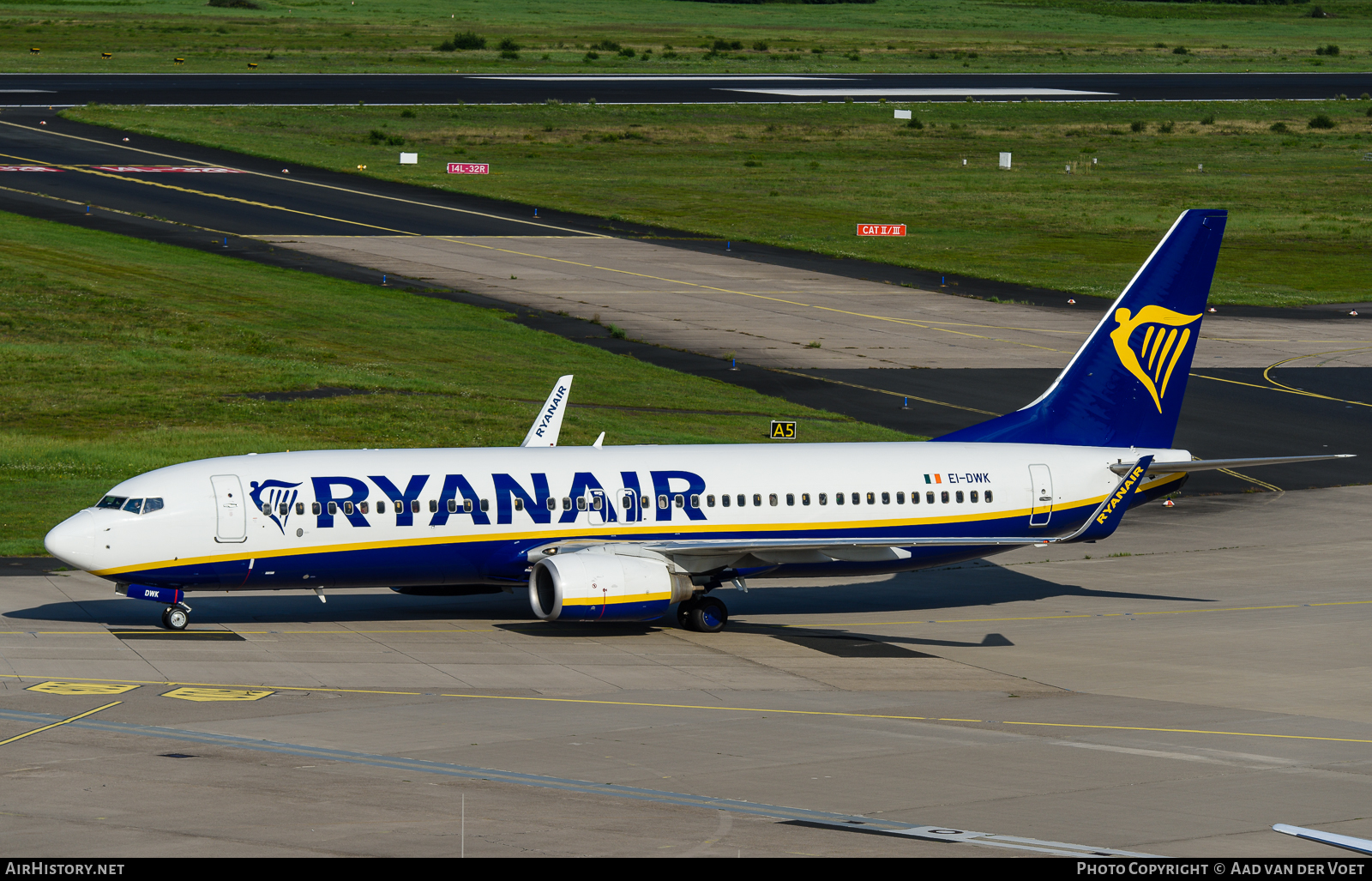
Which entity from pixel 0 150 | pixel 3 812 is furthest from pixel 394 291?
pixel 3 812

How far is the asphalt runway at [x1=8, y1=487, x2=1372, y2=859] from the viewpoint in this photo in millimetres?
26672

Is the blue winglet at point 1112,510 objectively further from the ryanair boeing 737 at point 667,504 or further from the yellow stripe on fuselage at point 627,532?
the yellow stripe on fuselage at point 627,532

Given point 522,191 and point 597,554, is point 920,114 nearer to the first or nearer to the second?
point 522,191

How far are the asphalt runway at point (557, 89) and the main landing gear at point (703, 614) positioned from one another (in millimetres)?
118244

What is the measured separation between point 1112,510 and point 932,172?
95129 millimetres

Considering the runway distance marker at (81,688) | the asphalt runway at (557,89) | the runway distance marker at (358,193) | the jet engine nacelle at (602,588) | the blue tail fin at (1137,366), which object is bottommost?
the runway distance marker at (81,688)

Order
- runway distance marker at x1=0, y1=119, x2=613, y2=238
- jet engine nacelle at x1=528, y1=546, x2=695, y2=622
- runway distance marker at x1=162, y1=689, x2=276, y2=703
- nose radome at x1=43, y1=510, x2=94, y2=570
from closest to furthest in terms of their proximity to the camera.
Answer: runway distance marker at x1=162, y1=689, x2=276, y2=703
nose radome at x1=43, y1=510, x2=94, y2=570
jet engine nacelle at x1=528, y1=546, x2=695, y2=622
runway distance marker at x1=0, y1=119, x2=613, y2=238

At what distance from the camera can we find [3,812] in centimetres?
2689

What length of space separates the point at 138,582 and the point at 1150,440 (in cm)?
2755

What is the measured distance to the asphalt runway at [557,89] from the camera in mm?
157625

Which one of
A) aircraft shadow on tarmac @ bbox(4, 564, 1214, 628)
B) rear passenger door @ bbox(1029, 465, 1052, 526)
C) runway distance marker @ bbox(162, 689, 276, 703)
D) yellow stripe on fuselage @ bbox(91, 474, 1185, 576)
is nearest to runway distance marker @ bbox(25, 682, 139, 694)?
runway distance marker @ bbox(162, 689, 276, 703)

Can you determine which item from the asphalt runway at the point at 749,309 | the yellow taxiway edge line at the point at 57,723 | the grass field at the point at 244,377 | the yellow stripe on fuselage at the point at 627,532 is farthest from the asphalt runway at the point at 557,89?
the yellow taxiway edge line at the point at 57,723

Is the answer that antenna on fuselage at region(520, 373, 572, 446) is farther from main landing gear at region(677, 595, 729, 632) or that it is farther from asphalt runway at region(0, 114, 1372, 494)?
asphalt runway at region(0, 114, 1372, 494)

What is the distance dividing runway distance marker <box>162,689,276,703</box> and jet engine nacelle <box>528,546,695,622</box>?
7553 mm
